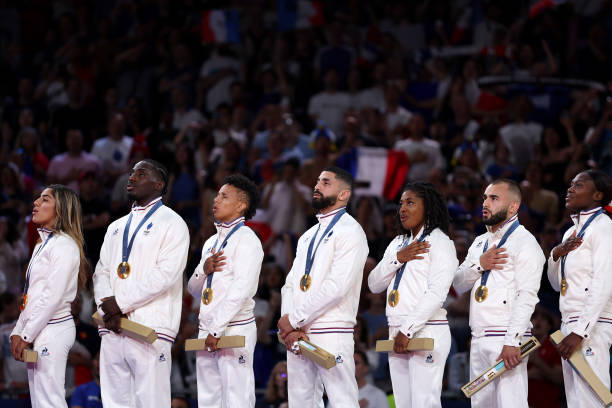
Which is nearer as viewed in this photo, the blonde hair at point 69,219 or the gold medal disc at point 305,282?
the gold medal disc at point 305,282

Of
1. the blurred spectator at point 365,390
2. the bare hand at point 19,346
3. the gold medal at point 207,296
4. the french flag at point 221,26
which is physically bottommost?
the blurred spectator at point 365,390

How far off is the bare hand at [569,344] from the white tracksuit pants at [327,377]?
1.79 m

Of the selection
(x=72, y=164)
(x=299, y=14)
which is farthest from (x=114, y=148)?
(x=299, y=14)

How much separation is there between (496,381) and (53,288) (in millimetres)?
3978

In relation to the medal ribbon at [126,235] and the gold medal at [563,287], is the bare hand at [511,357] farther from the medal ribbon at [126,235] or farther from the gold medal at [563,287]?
the medal ribbon at [126,235]

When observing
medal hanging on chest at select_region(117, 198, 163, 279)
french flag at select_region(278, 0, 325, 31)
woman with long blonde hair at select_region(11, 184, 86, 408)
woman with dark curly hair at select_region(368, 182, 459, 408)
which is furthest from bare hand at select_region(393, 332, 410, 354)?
french flag at select_region(278, 0, 325, 31)

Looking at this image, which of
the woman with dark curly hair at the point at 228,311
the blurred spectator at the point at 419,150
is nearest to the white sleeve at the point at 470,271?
the woman with dark curly hair at the point at 228,311

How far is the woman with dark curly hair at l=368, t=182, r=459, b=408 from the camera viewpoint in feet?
26.6

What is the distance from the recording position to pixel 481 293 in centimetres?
827

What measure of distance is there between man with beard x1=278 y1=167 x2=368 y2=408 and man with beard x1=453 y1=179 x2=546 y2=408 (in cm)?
105

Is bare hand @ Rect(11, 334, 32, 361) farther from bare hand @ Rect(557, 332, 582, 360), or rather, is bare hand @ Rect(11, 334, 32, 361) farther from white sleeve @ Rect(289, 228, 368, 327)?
bare hand @ Rect(557, 332, 582, 360)

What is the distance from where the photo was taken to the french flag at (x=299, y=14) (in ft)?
56.0

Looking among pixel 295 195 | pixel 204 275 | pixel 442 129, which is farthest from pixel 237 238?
pixel 442 129

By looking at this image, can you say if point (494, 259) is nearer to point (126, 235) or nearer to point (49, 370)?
point (126, 235)
